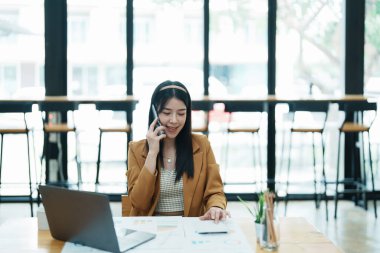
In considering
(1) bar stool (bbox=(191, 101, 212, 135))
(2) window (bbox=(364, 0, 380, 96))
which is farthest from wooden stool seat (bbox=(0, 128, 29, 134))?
(2) window (bbox=(364, 0, 380, 96))

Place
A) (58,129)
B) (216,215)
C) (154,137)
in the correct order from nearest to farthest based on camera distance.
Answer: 1. (216,215)
2. (154,137)
3. (58,129)

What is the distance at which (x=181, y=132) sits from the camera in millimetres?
2836

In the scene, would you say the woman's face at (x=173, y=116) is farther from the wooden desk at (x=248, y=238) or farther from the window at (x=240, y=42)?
the window at (x=240, y=42)

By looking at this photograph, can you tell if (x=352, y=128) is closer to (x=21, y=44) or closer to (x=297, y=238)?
(x=21, y=44)

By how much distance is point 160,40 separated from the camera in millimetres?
6508

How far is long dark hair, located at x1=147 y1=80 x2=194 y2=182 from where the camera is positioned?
2.76m

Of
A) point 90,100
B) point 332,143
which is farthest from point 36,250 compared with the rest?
point 332,143

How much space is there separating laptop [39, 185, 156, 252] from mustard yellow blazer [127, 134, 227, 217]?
1.57ft

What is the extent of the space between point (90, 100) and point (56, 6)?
4.24 feet

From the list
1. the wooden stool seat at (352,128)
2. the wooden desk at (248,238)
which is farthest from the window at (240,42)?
the wooden desk at (248,238)

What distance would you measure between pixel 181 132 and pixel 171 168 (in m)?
0.17

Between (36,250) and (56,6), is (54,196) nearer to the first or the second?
(36,250)

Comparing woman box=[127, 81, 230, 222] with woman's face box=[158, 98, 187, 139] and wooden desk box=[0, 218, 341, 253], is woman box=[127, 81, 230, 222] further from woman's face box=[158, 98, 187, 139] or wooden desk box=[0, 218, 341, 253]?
wooden desk box=[0, 218, 341, 253]

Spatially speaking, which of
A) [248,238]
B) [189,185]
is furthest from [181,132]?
[248,238]
